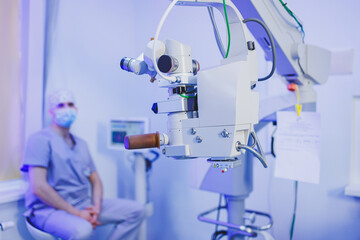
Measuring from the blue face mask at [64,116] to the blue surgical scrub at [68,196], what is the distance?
0.07m

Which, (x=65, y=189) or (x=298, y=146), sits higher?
(x=298, y=146)

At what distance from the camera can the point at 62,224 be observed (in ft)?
5.05

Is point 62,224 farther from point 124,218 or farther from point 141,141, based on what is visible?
point 141,141

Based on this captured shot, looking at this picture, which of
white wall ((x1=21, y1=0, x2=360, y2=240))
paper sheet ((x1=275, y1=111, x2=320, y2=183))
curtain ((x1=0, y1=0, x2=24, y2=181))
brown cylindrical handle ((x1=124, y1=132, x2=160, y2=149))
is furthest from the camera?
curtain ((x1=0, y1=0, x2=24, y2=181))

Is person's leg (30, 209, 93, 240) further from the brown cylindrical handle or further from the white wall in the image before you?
the brown cylindrical handle

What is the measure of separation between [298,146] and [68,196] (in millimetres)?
1295

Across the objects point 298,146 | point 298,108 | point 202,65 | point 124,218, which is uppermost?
point 202,65

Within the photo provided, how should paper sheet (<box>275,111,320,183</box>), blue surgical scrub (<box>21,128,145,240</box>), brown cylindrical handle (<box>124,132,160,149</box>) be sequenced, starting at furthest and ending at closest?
blue surgical scrub (<box>21,128,145,240</box>)
paper sheet (<box>275,111,320,183</box>)
brown cylindrical handle (<box>124,132,160,149</box>)

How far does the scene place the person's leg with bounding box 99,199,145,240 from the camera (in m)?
1.82

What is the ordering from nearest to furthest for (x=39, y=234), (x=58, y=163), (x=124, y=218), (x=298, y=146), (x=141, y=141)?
(x=141, y=141) → (x=298, y=146) → (x=39, y=234) → (x=58, y=163) → (x=124, y=218)

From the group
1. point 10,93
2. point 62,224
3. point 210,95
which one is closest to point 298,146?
point 210,95

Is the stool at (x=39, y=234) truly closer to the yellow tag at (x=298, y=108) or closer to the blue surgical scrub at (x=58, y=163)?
the blue surgical scrub at (x=58, y=163)

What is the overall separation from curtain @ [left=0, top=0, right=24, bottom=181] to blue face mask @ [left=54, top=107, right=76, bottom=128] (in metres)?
0.18

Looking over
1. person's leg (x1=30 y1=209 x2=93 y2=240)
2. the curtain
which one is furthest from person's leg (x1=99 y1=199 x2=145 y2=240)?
the curtain
